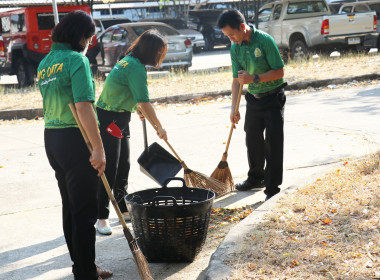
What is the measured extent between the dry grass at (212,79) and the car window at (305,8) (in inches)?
108

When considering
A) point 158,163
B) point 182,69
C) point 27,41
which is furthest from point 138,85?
point 182,69

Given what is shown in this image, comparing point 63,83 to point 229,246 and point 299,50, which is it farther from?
point 299,50

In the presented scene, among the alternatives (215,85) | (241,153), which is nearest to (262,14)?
(215,85)

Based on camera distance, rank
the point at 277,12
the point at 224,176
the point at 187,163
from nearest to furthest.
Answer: the point at 224,176 → the point at 187,163 → the point at 277,12

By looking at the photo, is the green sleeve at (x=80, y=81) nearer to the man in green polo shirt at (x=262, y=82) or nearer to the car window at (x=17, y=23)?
the man in green polo shirt at (x=262, y=82)

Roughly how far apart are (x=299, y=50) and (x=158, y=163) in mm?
13865

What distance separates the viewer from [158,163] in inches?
222

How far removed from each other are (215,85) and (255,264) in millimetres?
10755

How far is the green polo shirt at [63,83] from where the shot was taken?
3.63 meters

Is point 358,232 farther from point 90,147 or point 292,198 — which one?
point 90,147

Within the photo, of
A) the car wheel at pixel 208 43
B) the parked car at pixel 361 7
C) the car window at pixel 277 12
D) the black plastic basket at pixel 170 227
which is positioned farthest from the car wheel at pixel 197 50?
the black plastic basket at pixel 170 227

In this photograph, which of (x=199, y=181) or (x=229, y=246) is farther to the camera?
(x=199, y=181)

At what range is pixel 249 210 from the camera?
5.61 meters

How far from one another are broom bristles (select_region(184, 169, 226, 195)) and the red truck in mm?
10583
